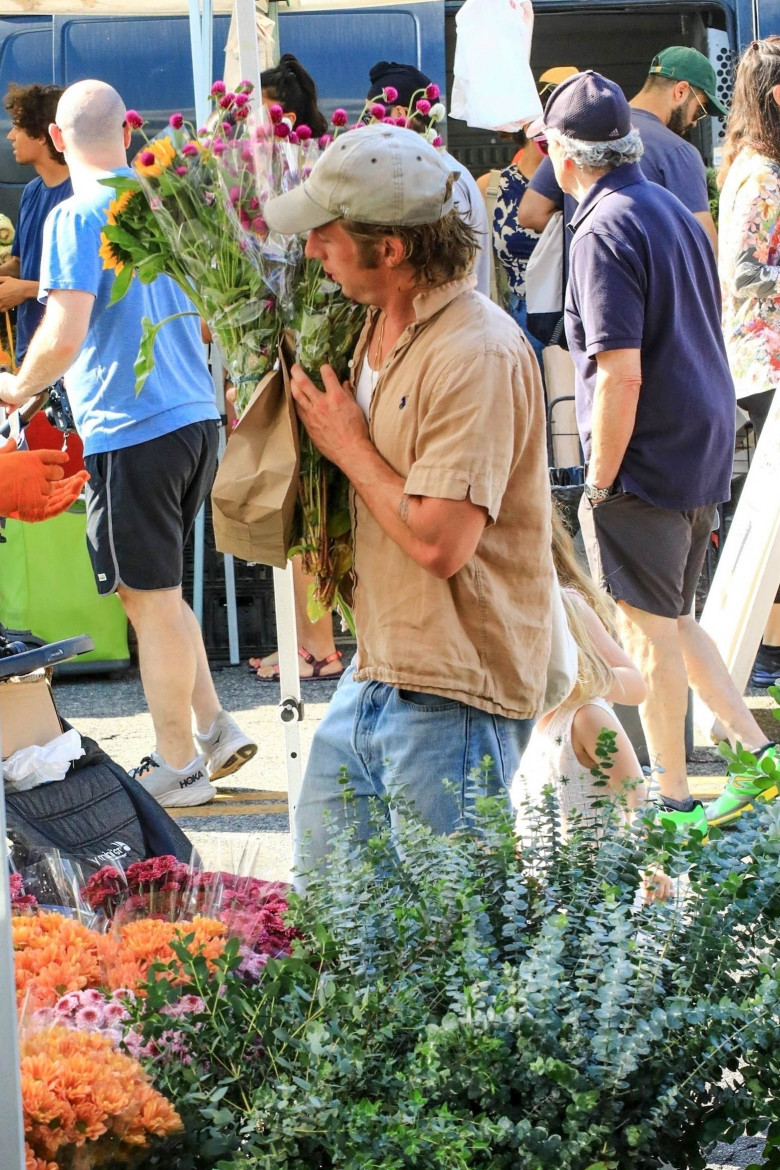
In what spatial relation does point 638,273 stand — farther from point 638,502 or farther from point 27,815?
point 27,815

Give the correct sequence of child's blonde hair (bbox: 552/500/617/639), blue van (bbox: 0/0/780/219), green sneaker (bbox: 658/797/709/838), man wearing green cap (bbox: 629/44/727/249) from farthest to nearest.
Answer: blue van (bbox: 0/0/780/219), man wearing green cap (bbox: 629/44/727/249), child's blonde hair (bbox: 552/500/617/639), green sneaker (bbox: 658/797/709/838)

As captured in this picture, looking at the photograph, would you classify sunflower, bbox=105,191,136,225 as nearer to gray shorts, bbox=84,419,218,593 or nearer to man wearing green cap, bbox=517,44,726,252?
gray shorts, bbox=84,419,218,593

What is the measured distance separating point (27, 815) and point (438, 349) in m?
1.43

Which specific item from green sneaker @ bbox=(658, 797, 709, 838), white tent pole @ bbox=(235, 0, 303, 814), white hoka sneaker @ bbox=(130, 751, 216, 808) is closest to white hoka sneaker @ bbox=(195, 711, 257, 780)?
white hoka sneaker @ bbox=(130, 751, 216, 808)

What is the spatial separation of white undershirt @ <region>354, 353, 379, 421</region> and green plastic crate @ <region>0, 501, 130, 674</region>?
4.00 metres

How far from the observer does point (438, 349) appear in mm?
2230

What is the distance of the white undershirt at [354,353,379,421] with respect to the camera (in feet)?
7.77

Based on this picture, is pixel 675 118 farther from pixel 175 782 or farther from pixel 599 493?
pixel 175 782

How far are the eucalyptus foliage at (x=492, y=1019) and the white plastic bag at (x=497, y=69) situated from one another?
4.72m

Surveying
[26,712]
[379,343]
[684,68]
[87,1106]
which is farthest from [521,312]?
[87,1106]

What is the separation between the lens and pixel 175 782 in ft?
15.2

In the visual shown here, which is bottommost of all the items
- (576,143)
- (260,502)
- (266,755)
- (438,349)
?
(266,755)

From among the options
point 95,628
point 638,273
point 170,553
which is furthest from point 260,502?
point 95,628

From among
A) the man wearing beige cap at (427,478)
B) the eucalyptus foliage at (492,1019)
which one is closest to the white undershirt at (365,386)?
the man wearing beige cap at (427,478)
